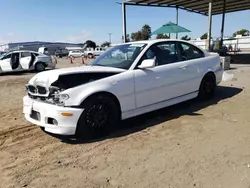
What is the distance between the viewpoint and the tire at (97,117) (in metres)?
4.18

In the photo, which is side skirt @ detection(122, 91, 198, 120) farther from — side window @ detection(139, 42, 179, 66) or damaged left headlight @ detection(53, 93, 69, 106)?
damaged left headlight @ detection(53, 93, 69, 106)

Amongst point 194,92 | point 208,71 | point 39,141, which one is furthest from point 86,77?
point 208,71

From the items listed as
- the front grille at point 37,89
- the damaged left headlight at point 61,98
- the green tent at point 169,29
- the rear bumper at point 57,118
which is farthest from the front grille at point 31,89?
the green tent at point 169,29

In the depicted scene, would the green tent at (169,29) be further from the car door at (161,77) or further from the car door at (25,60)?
the car door at (161,77)

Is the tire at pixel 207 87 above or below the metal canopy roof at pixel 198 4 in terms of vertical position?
below

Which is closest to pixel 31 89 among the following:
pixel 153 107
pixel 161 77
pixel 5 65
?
pixel 153 107

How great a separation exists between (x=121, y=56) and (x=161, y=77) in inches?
34.7

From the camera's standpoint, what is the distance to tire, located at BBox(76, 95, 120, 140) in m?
4.18

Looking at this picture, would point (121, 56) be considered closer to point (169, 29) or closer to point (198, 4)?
point (169, 29)

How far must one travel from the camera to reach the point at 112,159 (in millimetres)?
3668

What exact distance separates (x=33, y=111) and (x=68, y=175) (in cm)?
158

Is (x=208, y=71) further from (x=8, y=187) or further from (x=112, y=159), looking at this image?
(x=8, y=187)

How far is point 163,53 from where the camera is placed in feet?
18.1

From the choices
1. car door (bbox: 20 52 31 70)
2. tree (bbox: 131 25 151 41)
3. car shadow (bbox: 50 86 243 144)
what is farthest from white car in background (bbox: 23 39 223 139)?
tree (bbox: 131 25 151 41)
